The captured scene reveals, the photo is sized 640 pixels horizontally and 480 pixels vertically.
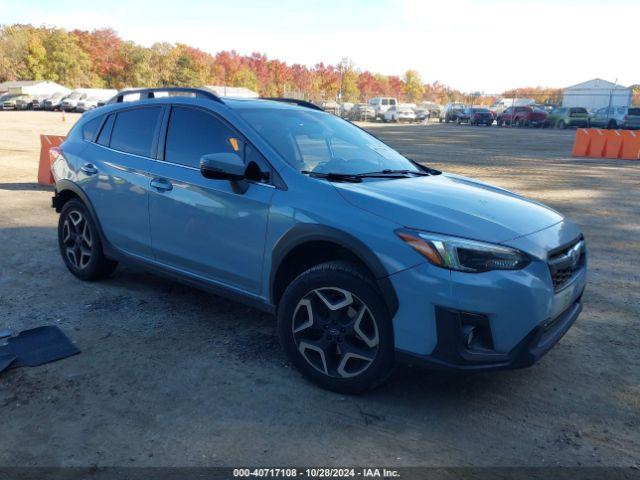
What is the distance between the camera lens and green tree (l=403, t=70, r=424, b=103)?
5117 inches

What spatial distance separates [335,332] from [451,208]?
99 centimetres

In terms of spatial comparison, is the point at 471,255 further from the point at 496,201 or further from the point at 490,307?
the point at 496,201

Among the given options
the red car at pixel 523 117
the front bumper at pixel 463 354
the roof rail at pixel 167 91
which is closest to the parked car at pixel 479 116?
the red car at pixel 523 117

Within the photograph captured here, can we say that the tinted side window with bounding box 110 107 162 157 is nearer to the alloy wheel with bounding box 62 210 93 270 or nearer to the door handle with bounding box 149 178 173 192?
the door handle with bounding box 149 178 173 192

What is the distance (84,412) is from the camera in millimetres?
3035

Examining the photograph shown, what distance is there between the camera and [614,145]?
747 inches

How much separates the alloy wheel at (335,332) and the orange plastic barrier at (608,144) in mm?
18788

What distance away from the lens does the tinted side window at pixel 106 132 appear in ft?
15.9

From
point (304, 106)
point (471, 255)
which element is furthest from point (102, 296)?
point (471, 255)

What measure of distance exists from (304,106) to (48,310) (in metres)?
2.70

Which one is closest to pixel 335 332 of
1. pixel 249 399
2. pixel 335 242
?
pixel 335 242

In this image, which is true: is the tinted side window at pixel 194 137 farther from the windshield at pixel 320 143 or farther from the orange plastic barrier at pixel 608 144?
the orange plastic barrier at pixel 608 144

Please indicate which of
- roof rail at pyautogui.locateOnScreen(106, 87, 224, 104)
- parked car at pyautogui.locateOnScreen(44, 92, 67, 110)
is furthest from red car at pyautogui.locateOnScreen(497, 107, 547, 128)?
parked car at pyautogui.locateOnScreen(44, 92, 67, 110)

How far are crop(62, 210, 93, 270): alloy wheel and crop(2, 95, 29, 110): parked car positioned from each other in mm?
60828
